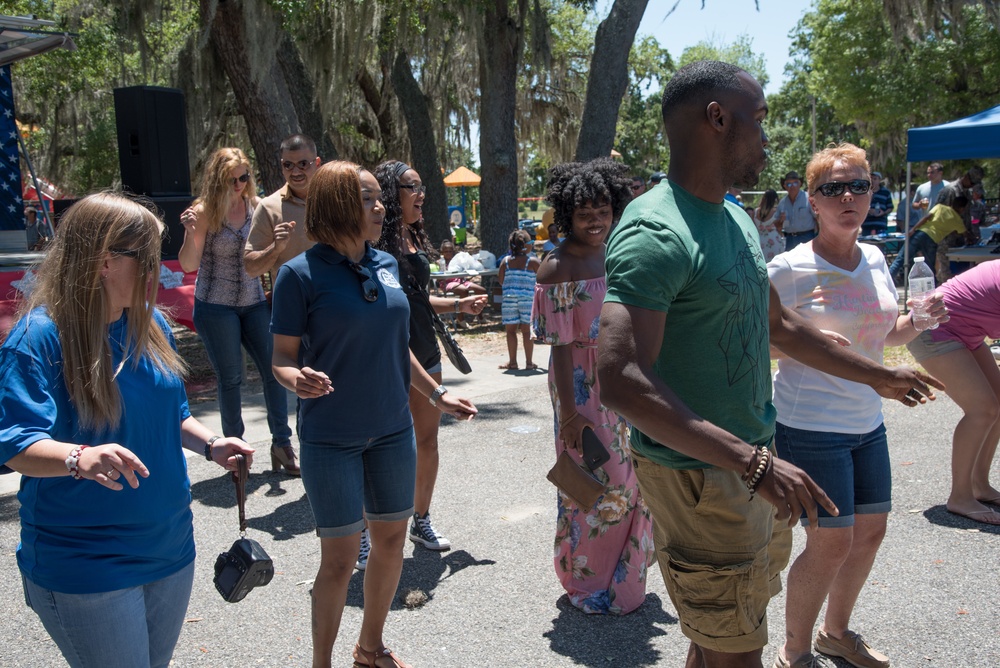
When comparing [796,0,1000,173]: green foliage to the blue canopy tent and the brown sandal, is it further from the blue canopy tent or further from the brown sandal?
the brown sandal

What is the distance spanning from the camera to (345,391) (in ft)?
9.83

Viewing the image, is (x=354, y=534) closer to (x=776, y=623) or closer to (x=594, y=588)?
(x=594, y=588)

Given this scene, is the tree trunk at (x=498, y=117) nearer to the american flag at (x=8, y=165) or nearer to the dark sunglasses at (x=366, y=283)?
the american flag at (x=8, y=165)

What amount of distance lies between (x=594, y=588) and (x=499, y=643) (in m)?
0.50

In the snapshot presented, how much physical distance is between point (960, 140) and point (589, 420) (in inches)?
370

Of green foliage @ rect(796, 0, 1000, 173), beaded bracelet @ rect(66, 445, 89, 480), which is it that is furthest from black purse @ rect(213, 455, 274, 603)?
green foliage @ rect(796, 0, 1000, 173)

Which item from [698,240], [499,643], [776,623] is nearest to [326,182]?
[698,240]

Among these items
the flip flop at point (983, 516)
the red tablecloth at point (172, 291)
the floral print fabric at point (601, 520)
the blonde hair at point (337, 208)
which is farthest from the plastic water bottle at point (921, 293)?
the red tablecloth at point (172, 291)

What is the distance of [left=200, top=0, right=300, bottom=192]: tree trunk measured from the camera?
1054cm

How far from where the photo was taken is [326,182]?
3104mm

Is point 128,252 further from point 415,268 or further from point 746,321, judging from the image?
point 415,268

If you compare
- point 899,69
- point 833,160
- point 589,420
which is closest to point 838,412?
point 833,160

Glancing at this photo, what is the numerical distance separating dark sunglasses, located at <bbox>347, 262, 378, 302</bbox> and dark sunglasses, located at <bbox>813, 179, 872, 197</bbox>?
65.7 inches

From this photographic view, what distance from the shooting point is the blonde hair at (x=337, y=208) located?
3.07 m
